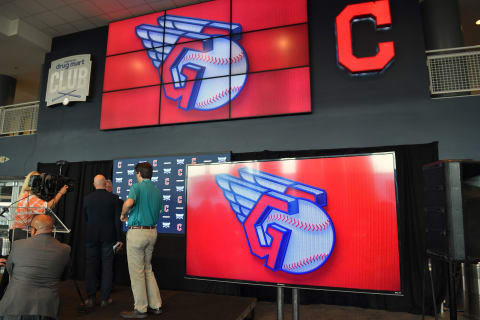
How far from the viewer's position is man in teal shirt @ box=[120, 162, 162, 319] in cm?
290

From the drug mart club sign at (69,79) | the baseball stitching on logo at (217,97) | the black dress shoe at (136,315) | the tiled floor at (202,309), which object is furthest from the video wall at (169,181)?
the drug mart club sign at (69,79)

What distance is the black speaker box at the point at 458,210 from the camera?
7.46 ft

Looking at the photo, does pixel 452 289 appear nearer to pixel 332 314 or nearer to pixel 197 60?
pixel 332 314

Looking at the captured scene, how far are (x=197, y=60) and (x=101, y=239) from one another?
338 centimetres

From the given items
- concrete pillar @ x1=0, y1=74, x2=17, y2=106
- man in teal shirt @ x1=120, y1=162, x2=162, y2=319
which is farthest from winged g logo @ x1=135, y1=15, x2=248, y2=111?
concrete pillar @ x1=0, y1=74, x2=17, y2=106

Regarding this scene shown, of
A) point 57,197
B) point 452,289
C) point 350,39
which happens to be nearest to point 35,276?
point 57,197

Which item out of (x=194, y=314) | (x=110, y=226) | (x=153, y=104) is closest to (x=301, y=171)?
(x=194, y=314)

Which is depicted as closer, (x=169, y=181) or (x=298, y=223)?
(x=298, y=223)

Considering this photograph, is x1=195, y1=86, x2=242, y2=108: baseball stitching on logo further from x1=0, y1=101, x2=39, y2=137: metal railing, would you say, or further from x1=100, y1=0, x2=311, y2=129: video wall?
x1=0, y1=101, x2=39, y2=137: metal railing

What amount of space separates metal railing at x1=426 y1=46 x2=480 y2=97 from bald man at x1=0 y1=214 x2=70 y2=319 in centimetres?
490

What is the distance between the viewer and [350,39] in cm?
453

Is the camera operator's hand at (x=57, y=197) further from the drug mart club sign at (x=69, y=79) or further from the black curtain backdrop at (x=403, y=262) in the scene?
the drug mart club sign at (x=69, y=79)

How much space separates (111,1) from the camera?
5555 millimetres

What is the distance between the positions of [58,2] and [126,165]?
3441mm
